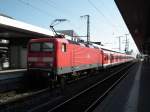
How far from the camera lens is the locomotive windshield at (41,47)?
16905mm

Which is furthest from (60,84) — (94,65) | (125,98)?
(94,65)

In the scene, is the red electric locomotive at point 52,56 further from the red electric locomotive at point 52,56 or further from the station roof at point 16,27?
the station roof at point 16,27

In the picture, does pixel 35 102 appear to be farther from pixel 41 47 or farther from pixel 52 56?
pixel 41 47

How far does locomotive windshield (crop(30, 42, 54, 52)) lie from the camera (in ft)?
55.5

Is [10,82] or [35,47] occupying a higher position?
[35,47]

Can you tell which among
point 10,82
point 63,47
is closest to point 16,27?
point 63,47

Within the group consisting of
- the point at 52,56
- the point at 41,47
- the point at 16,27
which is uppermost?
the point at 16,27

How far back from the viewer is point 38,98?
13844mm

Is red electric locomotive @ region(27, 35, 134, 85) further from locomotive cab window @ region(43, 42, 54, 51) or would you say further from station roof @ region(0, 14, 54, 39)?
station roof @ region(0, 14, 54, 39)

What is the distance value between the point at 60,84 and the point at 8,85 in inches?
133

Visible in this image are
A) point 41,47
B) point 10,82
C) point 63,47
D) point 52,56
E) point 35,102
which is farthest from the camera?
point 63,47

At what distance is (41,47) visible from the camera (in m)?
17.4

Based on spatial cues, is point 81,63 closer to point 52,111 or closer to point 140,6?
point 140,6

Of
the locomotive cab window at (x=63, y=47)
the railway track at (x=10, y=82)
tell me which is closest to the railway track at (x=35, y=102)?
the railway track at (x=10, y=82)
